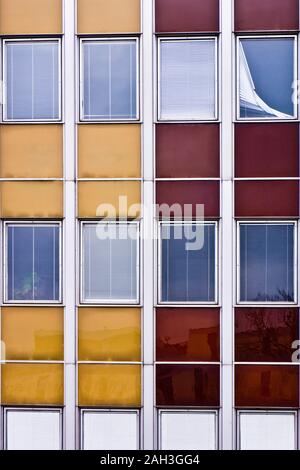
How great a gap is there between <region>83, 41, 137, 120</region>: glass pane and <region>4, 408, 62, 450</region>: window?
18.5 ft

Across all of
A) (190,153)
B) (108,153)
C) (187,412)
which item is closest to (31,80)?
(108,153)

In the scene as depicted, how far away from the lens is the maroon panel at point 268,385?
28.7 feet

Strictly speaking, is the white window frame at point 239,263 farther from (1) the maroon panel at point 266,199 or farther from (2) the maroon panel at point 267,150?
Answer: (2) the maroon panel at point 267,150

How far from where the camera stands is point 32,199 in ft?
29.4

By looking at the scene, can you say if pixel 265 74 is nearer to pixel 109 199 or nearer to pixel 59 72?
pixel 109 199

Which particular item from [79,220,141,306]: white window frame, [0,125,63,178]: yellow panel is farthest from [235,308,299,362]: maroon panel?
[0,125,63,178]: yellow panel

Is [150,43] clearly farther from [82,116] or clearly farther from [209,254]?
[209,254]

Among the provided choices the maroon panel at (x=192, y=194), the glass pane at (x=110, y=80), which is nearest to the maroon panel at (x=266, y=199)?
the maroon panel at (x=192, y=194)

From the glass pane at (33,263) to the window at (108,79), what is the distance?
238cm

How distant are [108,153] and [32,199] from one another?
165cm

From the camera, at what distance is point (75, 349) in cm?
888

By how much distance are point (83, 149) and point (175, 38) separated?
2.68 m
